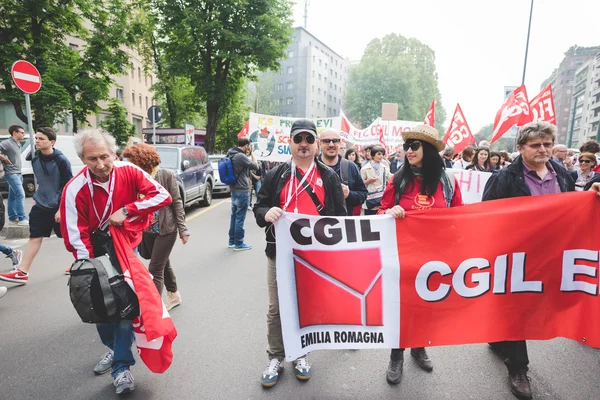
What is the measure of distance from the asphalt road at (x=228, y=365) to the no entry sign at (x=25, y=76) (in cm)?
423

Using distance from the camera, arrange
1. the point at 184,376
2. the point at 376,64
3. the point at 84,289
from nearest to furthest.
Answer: the point at 84,289 → the point at 184,376 → the point at 376,64

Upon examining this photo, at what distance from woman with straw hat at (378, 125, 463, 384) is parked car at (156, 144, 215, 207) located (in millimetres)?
7191

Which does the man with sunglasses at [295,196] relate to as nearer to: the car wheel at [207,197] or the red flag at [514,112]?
the red flag at [514,112]

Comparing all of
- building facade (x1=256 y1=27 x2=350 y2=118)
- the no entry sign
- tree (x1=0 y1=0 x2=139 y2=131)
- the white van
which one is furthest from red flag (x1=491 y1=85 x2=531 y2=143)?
building facade (x1=256 y1=27 x2=350 y2=118)

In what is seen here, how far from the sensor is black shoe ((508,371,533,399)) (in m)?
2.59

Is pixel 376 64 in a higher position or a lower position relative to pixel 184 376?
higher

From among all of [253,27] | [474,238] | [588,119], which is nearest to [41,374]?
[474,238]

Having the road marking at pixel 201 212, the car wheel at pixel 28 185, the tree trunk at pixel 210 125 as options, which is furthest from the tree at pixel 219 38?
the car wheel at pixel 28 185

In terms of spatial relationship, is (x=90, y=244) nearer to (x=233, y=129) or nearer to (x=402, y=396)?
(x=402, y=396)

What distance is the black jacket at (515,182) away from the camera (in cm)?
281

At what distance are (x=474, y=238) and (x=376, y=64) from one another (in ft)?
170

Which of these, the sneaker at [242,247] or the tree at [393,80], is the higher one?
the tree at [393,80]

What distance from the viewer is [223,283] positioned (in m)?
4.95

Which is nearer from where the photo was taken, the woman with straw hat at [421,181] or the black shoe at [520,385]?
the black shoe at [520,385]
